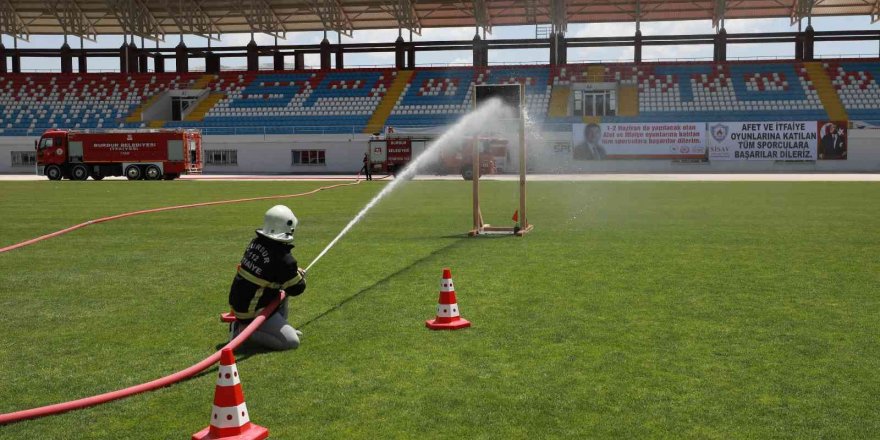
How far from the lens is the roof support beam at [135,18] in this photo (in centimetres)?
6009

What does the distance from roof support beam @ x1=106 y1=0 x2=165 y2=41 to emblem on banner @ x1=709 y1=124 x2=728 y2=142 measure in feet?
141

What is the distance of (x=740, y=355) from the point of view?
6.71 meters

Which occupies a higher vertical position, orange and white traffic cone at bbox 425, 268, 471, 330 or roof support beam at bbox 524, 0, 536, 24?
roof support beam at bbox 524, 0, 536, 24

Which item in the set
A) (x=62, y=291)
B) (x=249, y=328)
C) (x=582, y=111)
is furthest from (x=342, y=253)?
(x=582, y=111)

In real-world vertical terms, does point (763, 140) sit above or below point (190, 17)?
below

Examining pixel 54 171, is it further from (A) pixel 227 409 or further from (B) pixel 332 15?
Result: (A) pixel 227 409

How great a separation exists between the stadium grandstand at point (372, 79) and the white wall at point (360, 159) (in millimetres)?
141

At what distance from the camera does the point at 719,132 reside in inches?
2002

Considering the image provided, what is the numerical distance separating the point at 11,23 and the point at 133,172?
1065 inches

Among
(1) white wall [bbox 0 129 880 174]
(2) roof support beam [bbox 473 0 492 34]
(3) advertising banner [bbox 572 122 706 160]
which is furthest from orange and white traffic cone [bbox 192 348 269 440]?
A: (2) roof support beam [bbox 473 0 492 34]

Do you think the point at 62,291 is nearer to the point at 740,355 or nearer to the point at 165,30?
the point at 740,355

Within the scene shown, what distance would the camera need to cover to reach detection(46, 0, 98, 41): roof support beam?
198ft

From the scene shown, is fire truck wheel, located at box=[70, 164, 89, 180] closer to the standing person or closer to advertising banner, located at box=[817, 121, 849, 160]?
the standing person

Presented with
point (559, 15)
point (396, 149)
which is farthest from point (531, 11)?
point (396, 149)
